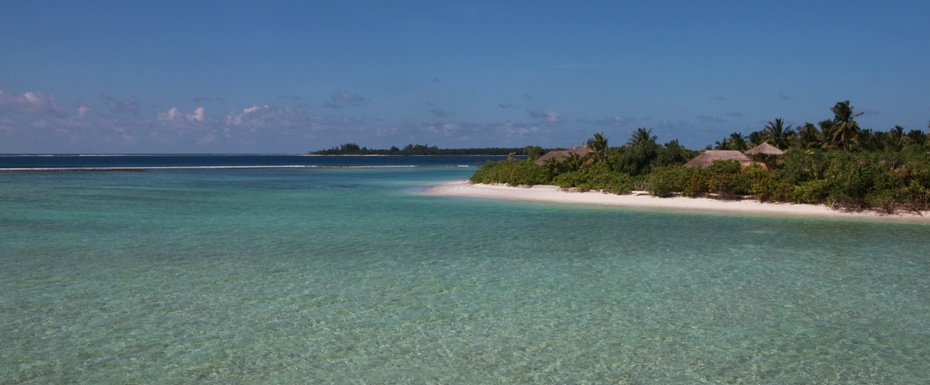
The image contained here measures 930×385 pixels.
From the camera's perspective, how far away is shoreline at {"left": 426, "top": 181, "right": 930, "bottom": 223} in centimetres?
2828

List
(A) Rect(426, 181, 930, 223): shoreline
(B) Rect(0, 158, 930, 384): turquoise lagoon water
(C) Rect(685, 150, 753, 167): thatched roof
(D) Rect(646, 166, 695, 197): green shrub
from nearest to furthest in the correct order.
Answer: (B) Rect(0, 158, 930, 384): turquoise lagoon water < (A) Rect(426, 181, 930, 223): shoreline < (D) Rect(646, 166, 695, 197): green shrub < (C) Rect(685, 150, 753, 167): thatched roof

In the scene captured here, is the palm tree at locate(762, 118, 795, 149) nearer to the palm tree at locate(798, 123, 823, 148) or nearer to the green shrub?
the palm tree at locate(798, 123, 823, 148)

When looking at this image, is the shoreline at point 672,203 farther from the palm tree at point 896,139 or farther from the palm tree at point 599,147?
the palm tree at point 896,139

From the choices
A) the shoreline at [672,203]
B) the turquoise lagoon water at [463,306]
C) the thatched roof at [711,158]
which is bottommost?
the turquoise lagoon water at [463,306]

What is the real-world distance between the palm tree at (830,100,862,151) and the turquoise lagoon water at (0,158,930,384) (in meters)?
39.1

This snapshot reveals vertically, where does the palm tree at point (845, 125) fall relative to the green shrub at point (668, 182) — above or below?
above

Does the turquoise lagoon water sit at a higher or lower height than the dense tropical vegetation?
lower

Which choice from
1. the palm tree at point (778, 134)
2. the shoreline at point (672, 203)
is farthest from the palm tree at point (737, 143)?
the shoreline at point (672, 203)

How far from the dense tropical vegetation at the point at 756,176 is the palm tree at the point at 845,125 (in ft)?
2.45

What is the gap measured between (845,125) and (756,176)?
2996 centimetres

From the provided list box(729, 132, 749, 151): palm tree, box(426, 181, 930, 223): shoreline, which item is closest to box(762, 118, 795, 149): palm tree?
box(729, 132, 749, 151): palm tree

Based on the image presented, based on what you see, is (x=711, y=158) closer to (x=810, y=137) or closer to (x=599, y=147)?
(x=599, y=147)

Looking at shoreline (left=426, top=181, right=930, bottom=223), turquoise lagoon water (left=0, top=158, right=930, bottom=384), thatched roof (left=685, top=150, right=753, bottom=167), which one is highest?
thatched roof (left=685, top=150, right=753, bottom=167)

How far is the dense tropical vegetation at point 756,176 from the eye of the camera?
29.4 meters
